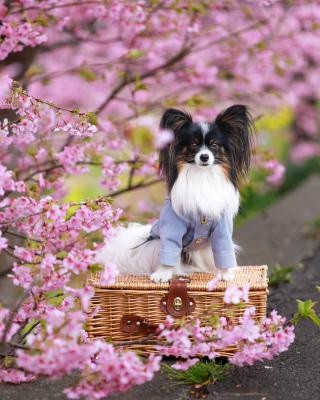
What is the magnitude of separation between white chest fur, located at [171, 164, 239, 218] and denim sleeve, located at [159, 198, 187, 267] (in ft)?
0.15

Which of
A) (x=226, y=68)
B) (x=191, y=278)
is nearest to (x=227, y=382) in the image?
(x=191, y=278)

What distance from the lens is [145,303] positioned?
3287 mm

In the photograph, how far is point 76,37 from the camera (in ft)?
17.4

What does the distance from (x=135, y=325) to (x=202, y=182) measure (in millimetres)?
798

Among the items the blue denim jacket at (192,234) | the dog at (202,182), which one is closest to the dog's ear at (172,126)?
the dog at (202,182)

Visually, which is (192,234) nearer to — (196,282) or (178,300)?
(196,282)

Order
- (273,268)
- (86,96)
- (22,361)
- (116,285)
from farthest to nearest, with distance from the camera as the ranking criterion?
1. (86,96)
2. (273,268)
3. (116,285)
4. (22,361)

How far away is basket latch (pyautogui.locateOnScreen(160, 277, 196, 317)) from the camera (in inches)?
126

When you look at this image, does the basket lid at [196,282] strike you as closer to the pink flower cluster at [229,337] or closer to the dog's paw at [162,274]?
the dog's paw at [162,274]

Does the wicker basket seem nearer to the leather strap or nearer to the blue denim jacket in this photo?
Result: the leather strap

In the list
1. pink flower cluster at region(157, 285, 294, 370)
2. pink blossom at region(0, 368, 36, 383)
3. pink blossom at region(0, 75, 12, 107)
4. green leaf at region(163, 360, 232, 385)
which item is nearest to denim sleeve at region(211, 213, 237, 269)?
pink flower cluster at region(157, 285, 294, 370)

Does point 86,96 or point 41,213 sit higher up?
point 86,96

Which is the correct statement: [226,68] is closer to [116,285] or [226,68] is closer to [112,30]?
[112,30]

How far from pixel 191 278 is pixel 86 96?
192 inches
